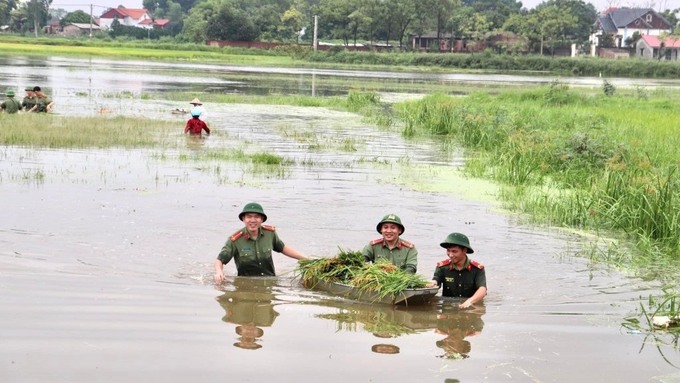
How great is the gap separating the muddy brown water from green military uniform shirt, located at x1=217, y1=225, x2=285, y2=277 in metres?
0.21

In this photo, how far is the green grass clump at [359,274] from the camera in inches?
333

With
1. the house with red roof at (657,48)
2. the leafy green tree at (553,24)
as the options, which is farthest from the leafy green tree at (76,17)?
the house with red roof at (657,48)

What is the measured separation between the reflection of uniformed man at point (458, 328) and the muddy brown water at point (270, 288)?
3cm

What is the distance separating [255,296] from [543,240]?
16.1 feet

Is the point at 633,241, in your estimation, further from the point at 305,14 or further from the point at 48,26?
Result: the point at 48,26

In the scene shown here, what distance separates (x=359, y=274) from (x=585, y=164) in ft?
31.4

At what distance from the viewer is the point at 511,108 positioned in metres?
28.2

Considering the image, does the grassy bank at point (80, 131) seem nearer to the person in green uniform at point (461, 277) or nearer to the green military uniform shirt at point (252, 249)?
the green military uniform shirt at point (252, 249)

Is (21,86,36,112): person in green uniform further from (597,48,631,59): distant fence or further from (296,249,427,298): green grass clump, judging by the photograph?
(597,48,631,59): distant fence

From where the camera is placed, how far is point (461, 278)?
351 inches

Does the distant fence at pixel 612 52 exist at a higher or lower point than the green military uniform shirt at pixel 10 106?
higher

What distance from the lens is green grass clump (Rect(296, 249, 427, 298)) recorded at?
845 cm

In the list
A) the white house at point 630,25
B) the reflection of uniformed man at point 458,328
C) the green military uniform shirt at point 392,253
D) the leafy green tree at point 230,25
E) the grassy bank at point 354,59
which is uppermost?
the white house at point 630,25

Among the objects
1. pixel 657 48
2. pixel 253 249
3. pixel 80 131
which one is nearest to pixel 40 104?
pixel 80 131
